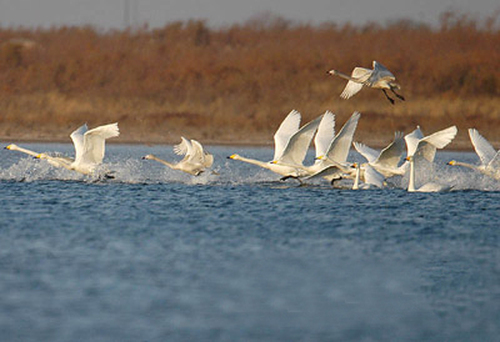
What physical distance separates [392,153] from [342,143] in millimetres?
1151

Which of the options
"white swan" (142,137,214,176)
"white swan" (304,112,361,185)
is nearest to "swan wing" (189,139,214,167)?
"white swan" (142,137,214,176)

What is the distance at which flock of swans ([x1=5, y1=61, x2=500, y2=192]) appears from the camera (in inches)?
787

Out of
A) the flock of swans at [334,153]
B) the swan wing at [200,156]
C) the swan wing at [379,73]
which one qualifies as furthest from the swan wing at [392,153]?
the swan wing at [200,156]

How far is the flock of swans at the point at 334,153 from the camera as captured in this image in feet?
65.6

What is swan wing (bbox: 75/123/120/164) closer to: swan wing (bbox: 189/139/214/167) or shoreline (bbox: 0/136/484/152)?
swan wing (bbox: 189/139/214/167)

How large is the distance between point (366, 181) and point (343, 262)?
7.91 meters

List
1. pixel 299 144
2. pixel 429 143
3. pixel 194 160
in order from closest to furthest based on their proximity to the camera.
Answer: pixel 429 143 < pixel 299 144 < pixel 194 160

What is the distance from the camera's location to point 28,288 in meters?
10.6

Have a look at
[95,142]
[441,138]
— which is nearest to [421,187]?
[441,138]

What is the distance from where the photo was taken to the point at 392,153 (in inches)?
833

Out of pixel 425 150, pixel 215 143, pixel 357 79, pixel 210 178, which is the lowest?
pixel 215 143

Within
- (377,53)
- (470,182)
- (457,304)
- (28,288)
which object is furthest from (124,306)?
(377,53)

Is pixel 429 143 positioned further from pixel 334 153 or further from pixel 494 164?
pixel 334 153

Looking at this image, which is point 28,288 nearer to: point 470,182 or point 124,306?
point 124,306
